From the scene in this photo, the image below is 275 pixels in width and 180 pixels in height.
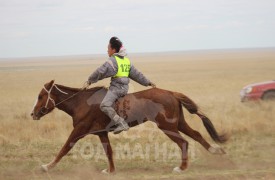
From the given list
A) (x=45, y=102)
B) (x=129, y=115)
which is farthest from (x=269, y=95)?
(x=45, y=102)

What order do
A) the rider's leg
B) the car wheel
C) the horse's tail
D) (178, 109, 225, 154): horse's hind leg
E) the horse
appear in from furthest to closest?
the car wheel
the horse's tail
(178, 109, 225, 154): horse's hind leg
the horse
the rider's leg

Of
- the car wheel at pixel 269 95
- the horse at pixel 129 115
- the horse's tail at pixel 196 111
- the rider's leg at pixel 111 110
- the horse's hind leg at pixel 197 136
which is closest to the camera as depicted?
the rider's leg at pixel 111 110

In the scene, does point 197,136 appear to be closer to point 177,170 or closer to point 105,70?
point 177,170

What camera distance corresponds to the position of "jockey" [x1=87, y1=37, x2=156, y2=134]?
7.77 m

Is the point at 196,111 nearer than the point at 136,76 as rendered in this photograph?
No

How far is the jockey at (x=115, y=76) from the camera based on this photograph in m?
7.77

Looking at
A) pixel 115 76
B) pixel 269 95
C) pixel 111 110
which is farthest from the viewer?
pixel 269 95

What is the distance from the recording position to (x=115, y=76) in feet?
26.0

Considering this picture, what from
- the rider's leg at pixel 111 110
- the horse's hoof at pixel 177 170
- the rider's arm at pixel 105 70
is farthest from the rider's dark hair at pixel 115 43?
the horse's hoof at pixel 177 170

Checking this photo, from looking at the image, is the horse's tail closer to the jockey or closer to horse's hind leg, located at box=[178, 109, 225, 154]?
horse's hind leg, located at box=[178, 109, 225, 154]

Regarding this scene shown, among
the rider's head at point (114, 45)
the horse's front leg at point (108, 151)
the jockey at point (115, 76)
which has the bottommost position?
the horse's front leg at point (108, 151)

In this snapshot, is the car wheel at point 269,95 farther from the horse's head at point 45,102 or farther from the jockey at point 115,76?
the horse's head at point 45,102

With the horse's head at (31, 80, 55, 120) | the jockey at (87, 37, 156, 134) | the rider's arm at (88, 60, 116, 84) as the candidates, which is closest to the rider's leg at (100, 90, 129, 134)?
the jockey at (87, 37, 156, 134)

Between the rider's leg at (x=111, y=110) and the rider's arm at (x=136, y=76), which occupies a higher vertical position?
the rider's arm at (x=136, y=76)
